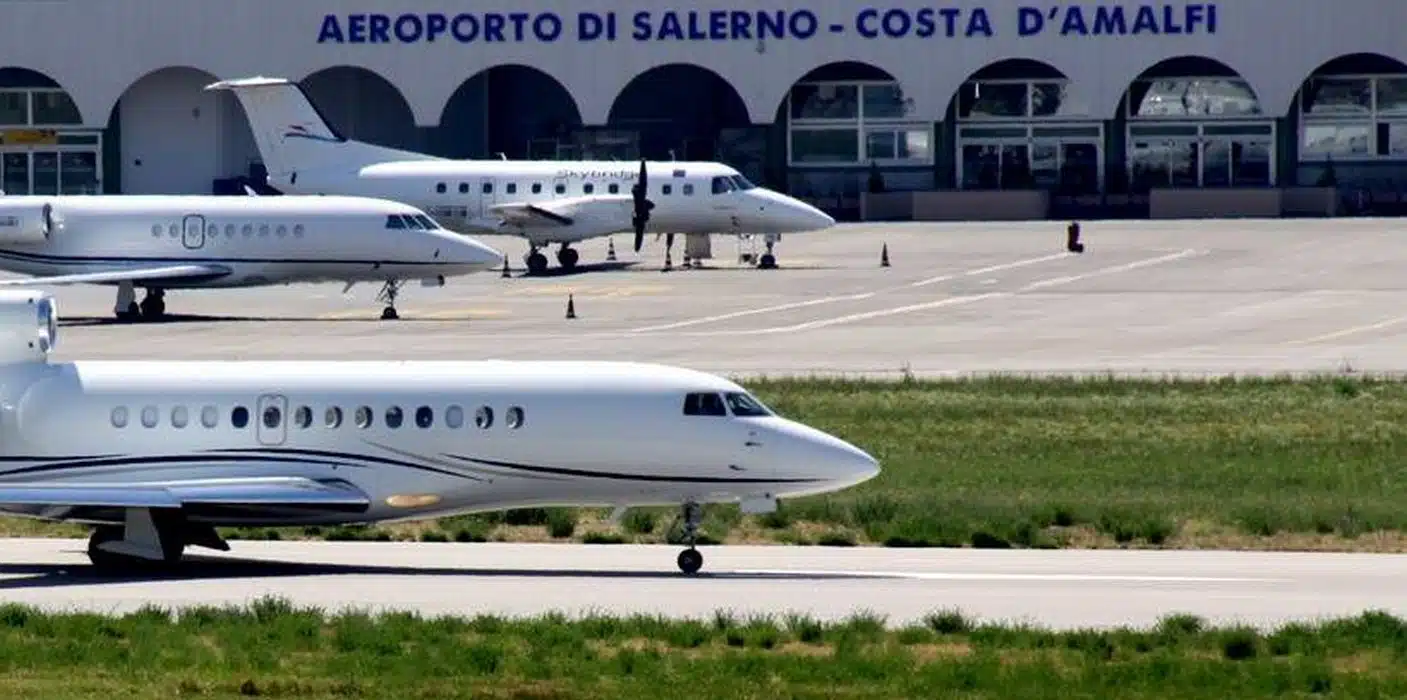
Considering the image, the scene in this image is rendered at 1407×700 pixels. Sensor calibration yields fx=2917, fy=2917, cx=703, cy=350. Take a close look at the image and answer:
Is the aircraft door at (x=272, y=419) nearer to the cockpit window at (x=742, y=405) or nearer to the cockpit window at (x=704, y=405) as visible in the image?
the cockpit window at (x=704, y=405)

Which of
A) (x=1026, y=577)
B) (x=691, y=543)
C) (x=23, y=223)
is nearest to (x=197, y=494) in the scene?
(x=691, y=543)

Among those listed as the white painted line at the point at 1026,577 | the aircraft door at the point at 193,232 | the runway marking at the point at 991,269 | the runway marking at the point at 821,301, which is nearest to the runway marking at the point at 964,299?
the runway marking at the point at 821,301

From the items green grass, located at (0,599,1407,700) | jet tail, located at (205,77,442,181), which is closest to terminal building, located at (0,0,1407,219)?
jet tail, located at (205,77,442,181)

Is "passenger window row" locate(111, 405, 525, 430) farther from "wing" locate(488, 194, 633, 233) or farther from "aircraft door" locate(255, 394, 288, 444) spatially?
"wing" locate(488, 194, 633, 233)

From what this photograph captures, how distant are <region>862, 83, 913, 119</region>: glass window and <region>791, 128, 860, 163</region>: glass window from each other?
4.47ft

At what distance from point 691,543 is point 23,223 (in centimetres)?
3688

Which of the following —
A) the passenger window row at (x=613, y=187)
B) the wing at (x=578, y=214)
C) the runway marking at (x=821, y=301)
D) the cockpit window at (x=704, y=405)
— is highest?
the passenger window row at (x=613, y=187)

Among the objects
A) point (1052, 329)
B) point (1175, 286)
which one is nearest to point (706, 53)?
point (1175, 286)

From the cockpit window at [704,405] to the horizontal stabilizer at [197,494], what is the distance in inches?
131

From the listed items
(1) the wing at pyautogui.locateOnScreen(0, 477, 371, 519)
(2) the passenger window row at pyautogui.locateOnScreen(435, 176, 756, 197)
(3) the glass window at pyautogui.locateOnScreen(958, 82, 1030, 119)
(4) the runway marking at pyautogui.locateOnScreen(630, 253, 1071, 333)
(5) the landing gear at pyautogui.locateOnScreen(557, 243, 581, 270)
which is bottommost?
(1) the wing at pyautogui.locateOnScreen(0, 477, 371, 519)

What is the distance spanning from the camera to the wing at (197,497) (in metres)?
28.3

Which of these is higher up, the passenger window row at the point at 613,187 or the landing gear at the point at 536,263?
the passenger window row at the point at 613,187

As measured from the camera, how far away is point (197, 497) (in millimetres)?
28734

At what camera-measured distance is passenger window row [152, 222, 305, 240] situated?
6300 cm
